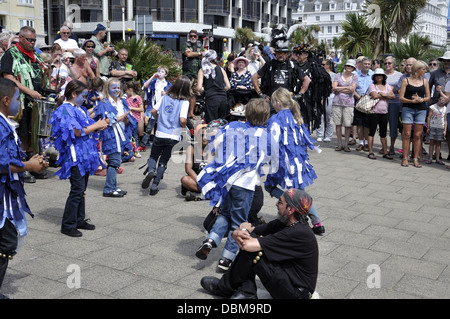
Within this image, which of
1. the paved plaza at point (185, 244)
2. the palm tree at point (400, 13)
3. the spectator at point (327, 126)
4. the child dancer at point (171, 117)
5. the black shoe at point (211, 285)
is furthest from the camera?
the palm tree at point (400, 13)

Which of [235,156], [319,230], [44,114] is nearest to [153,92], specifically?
[44,114]

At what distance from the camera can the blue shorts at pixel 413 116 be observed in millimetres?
10148

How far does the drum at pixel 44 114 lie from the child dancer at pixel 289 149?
3.50 metres

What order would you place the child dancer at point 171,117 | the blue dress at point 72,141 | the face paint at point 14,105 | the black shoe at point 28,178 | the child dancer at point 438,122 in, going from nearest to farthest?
the face paint at point 14,105
the blue dress at point 72,141
the child dancer at point 171,117
the black shoe at point 28,178
the child dancer at point 438,122

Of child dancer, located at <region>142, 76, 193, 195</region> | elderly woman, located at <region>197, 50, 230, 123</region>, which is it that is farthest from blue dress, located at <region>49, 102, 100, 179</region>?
elderly woman, located at <region>197, 50, 230, 123</region>

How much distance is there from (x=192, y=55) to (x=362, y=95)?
159 inches

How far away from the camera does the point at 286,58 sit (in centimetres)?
957

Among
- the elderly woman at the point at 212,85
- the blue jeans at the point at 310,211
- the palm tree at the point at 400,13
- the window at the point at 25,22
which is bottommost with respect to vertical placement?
the blue jeans at the point at 310,211

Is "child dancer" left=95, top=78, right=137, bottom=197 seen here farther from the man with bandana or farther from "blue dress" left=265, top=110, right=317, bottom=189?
the man with bandana

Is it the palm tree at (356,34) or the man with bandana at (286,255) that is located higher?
the palm tree at (356,34)

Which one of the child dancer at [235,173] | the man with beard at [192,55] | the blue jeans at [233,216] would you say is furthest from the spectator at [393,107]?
the blue jeans at [233,216]

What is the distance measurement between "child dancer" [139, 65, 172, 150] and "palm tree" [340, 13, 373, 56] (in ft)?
46.3

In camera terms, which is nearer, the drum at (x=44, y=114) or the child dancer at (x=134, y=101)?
the drum at (x=44, y=114)

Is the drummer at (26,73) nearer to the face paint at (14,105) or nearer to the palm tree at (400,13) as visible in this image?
the face paint at (14,105)
